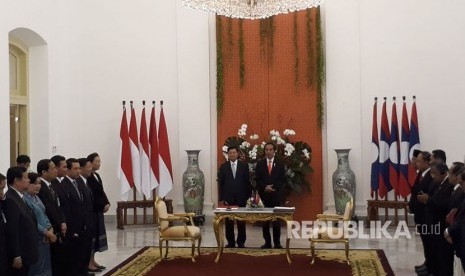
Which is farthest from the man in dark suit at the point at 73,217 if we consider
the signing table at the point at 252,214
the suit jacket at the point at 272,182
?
the suit jacket at the point at 272,182

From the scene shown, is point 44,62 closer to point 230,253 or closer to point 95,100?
point 95,100

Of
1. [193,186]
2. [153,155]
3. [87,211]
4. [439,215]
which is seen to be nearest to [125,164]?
[153,155]

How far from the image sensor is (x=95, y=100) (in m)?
13.0

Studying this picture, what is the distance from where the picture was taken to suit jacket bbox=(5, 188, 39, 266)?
5.27 metres

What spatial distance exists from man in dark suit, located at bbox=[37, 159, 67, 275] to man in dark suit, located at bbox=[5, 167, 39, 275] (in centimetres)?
63

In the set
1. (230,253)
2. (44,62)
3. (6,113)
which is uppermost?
(44,62)

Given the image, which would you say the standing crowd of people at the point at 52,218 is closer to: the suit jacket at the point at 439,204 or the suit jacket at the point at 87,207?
the suit jacket at the point at 87,207

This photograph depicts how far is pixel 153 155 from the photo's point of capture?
40.8 feet

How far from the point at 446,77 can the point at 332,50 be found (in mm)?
2252

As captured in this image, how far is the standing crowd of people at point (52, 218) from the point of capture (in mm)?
5328

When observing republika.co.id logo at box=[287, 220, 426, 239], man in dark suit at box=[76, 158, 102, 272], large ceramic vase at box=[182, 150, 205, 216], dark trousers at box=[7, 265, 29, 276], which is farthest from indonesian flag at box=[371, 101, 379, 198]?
dark trousers at box=[7, 265, 29, 276]

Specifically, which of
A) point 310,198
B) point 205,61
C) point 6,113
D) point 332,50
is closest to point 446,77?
point 332,50

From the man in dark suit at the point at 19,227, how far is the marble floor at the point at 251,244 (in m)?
2.85

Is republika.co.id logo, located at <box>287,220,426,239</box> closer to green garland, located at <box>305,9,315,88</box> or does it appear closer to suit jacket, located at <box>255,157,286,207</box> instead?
Answer: suit jacket, located at <box>255,157,286,207</box>
